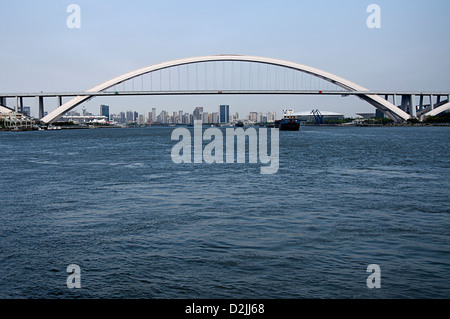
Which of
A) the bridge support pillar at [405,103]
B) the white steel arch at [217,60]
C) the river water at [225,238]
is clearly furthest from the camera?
the bridge support pillar at [405,103]

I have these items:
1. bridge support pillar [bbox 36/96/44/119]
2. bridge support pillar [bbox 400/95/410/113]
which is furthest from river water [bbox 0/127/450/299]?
bridge support pillar [bbox 400/95/410/113]

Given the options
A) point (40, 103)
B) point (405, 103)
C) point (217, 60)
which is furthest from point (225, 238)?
point (405, 103)

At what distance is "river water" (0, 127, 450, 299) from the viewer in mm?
6375

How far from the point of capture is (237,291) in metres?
6.16

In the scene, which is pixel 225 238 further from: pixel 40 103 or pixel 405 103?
pixel 405 103

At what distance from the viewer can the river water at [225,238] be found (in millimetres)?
6375

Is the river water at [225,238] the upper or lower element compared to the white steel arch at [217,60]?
lower

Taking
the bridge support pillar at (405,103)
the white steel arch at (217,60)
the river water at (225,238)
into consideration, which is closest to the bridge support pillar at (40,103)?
the white steel arch at (217,60)

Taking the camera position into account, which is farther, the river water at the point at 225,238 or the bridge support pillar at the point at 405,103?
the bridge support pillar at the point at 405,103

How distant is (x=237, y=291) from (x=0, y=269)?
12.5 feet

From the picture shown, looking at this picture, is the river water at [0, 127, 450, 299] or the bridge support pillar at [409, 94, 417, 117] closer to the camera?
the river water at [0, 127, 450, 299]

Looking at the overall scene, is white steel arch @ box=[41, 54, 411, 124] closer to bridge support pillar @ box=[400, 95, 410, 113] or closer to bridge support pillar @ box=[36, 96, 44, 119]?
bridge support pillar @ box=[36, 96, 44, 119]

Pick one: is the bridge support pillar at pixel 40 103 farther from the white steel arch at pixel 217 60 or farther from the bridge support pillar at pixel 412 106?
Result: the bridge support pillar at pixel 412 106
